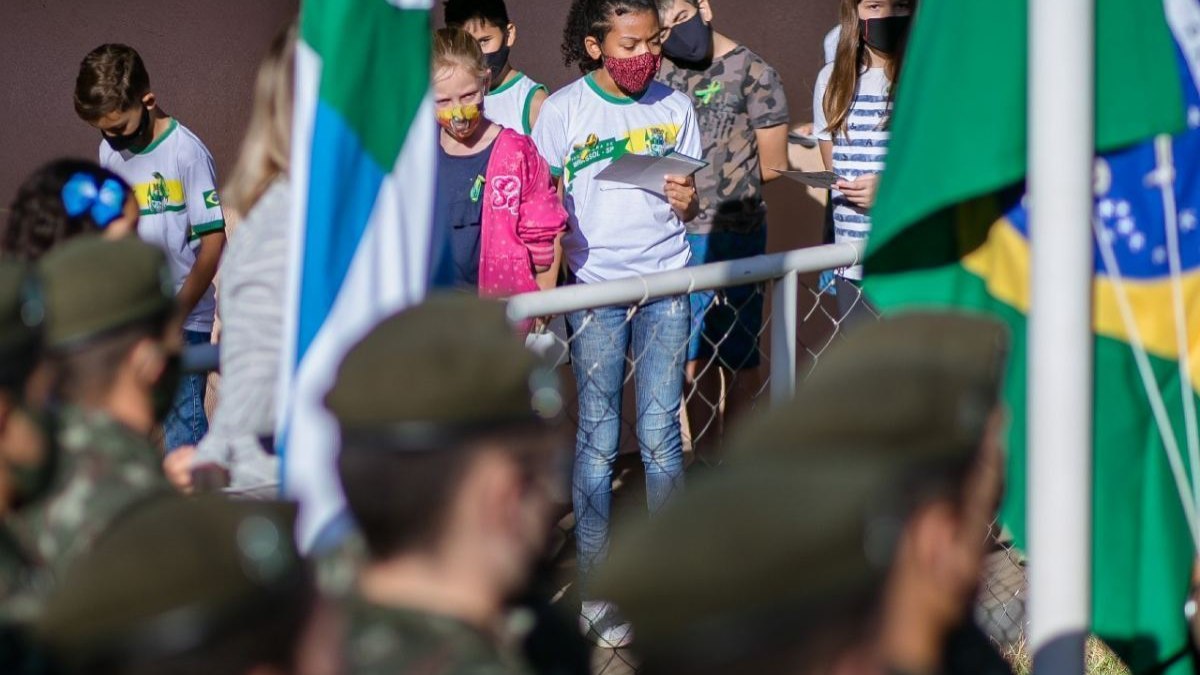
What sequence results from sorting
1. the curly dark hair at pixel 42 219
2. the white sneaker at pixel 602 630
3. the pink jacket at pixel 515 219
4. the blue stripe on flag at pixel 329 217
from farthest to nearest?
the pink jacket at pixel 515 219 → the white sneaker at pixel 602 630 → the curly dark hair at pixel 42 219 → the blue stripe on flag at pixel 329 217

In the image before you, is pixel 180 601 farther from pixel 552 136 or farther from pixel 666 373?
pixel 552 136

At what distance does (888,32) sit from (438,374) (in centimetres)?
334

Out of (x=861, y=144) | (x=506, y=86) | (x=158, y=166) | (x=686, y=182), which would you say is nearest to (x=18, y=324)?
(x=686, y=182)

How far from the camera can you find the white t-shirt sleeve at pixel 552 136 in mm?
5215

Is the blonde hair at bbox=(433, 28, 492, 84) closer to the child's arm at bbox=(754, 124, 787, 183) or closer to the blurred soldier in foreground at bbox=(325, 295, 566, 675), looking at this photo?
the child's arm at bbox=(754, 124, 787, 183)

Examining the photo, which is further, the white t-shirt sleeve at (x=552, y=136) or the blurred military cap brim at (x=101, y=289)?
the white t-shirt sleeve at (x=552, y=136)

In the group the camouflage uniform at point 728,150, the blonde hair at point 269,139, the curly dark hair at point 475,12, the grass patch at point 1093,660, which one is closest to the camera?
the blonde hair at point 269,139

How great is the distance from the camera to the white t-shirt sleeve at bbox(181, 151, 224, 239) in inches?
212

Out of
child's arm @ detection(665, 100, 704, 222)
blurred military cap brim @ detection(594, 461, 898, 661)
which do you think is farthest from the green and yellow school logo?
blurred military cap brim @ detection(594, 461, 898, 661)

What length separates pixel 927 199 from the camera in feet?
8.88

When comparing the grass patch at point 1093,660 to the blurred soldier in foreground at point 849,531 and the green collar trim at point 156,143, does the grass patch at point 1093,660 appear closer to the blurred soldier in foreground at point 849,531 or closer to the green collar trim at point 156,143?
the blurred soldier in foreground at point 849,531

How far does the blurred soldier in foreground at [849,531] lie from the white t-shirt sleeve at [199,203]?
11.8ft

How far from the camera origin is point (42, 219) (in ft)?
11.4

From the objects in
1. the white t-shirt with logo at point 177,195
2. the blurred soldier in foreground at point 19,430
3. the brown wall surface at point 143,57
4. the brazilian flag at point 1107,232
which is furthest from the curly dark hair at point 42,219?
the brown wall surface at point 143,57
